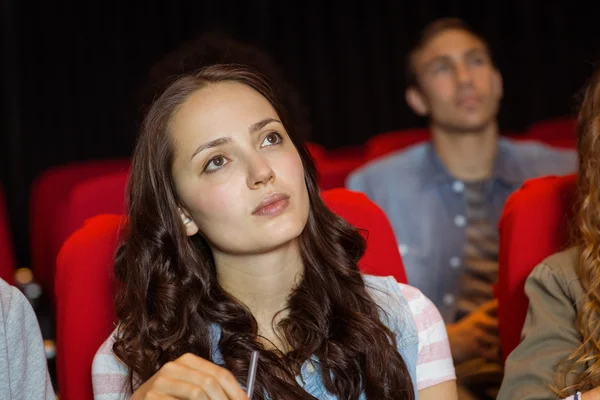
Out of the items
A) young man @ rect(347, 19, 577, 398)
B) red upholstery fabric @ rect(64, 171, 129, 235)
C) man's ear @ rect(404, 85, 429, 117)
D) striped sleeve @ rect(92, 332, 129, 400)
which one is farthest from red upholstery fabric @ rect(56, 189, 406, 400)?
man's ear @ rect(404, 85, 429, 117)

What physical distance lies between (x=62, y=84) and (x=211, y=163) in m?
2.65

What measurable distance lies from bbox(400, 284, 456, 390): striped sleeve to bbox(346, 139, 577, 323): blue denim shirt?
100cm

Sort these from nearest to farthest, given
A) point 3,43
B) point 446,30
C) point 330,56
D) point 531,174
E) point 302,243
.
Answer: point 302,243
point 531,174
point 446,30
point 3,43
point 330,56

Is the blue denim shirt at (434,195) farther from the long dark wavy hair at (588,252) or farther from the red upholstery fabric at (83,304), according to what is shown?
the red upholstery fabric at (83,304)

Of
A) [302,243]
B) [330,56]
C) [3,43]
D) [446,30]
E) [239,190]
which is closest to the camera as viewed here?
[239,190]

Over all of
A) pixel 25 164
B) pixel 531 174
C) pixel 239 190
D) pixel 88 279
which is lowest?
pixel 25 164

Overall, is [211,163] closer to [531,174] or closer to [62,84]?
[531,174]

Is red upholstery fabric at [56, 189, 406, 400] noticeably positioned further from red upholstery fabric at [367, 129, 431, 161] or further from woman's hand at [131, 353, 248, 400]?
red upholstery fabric at [367, 129, 431, 161]

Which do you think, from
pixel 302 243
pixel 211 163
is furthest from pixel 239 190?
pixel 302 243

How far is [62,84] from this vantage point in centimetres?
407

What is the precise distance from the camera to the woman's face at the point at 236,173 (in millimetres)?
1562

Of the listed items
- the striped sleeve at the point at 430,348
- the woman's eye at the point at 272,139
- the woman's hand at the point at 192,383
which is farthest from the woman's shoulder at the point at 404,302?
the woman's hand at the point at 192,383

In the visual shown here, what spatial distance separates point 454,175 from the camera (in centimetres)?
281

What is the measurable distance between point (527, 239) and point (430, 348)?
0.32m
